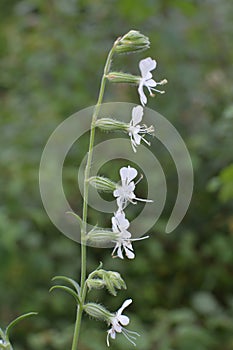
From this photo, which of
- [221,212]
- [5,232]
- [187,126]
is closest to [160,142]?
[187,126]

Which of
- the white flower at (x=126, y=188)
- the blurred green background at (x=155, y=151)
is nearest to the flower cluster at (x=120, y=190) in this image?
the white flower at (x=126, y=188)

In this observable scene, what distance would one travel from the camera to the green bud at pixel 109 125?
1.39 m

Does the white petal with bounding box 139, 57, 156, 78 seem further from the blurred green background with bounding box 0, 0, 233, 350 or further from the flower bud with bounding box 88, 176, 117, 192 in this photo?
the blurred green background with bounding box 0, 0, 233, 350

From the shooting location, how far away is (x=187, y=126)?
4016mm

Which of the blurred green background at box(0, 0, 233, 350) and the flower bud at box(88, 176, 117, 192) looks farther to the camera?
the blurred green background at box(0, 0, 233, 350)

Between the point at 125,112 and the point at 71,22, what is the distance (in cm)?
100

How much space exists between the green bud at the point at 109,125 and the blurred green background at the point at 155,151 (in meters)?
1.15

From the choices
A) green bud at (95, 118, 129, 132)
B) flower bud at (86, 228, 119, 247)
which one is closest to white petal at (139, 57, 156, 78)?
green bud at (95, 118, 129, 132)

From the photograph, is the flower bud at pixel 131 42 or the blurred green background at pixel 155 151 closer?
the flower bud at pixel 131 42

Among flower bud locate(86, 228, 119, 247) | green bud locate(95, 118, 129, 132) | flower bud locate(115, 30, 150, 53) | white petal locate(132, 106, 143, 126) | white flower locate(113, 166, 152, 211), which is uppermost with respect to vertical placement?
flower bud locate(115, 30, 150, 53)

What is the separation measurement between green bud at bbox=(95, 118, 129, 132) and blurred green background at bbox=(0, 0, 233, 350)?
45.4 inches

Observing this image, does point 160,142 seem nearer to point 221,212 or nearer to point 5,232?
point 221,212

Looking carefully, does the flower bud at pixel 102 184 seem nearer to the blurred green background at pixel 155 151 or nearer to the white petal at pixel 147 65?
the white petal at pixel 147 65

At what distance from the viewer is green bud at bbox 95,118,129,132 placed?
4.56 ft
